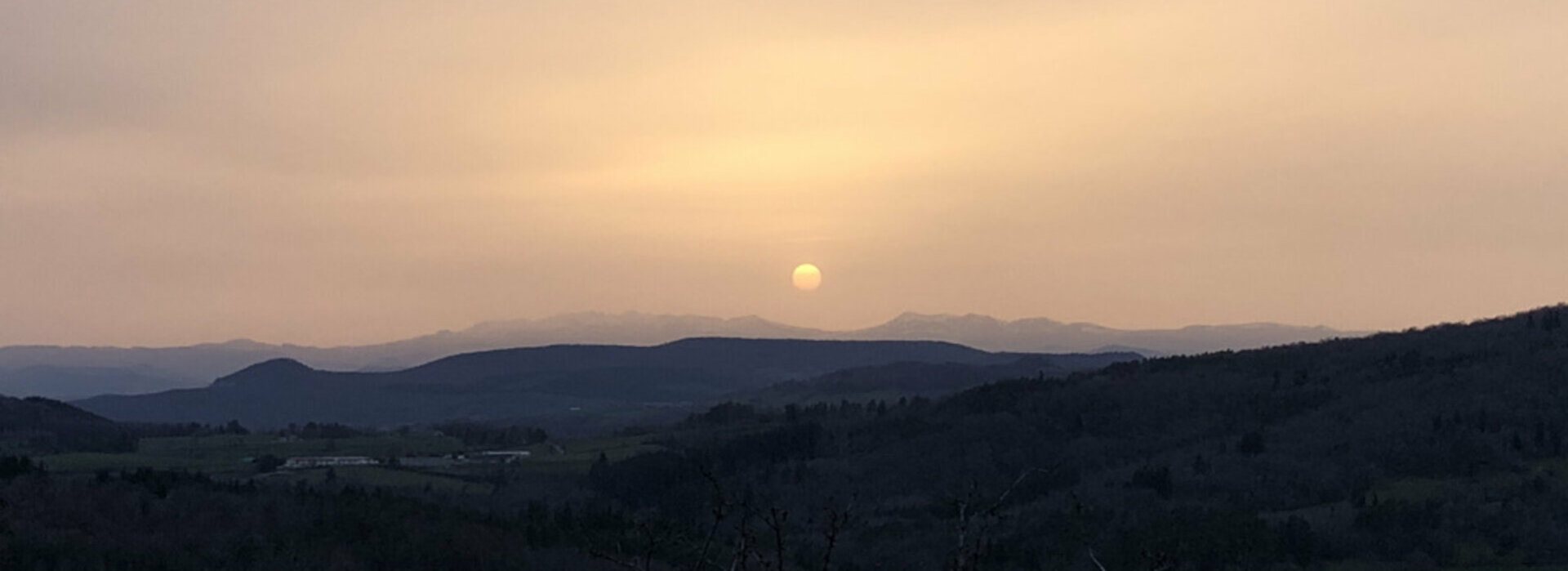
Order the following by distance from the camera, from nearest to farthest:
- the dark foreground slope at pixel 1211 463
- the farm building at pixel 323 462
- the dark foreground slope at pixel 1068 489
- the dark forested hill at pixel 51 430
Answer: the dark foreground slope at pixel 1068 489, the dark foreground slope at pixel 1211 463, the farm building at pixel 323 462, the dark forested hill at pixel 51 430

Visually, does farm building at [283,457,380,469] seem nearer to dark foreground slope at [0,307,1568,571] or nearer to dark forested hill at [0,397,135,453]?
dark foreground slope at [0,307,1568,571]

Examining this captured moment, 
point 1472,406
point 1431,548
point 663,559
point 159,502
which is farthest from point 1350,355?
point 159,502

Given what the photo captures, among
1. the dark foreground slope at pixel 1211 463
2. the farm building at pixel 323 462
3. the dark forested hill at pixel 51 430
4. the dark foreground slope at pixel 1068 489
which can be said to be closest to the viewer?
the dark foreground slope at pixel 1068 489

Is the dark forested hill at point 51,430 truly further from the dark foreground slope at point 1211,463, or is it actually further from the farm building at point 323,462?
the dark foreground slope at point 1211,463

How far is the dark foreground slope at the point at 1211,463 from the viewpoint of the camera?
2263 inches

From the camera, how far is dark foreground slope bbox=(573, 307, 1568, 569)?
189 ft

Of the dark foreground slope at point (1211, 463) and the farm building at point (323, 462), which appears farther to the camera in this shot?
the farm building at point (323, 462)

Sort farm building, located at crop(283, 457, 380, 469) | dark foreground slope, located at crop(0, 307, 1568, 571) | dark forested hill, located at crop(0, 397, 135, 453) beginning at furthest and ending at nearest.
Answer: dark forested hill, located at crop(0, 397, 135, 453), farm building, located at crop(283, 457, 380, 469), dark foreground slope, located at crop(0, 307, 1568, 571)

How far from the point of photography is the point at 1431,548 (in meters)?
54.1

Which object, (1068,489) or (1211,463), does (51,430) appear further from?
(1211,463)

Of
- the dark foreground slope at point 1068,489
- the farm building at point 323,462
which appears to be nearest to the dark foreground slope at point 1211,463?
the dark foreground slope at point 1068,489

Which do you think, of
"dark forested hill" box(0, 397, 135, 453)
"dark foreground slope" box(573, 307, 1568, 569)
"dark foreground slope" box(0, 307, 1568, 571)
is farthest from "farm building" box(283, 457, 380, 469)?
"dark foreground slope" box(573, 307, 1568, 569)

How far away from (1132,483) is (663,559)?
3303 cm

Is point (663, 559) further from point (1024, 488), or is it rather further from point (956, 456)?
A: point (956, 456)
